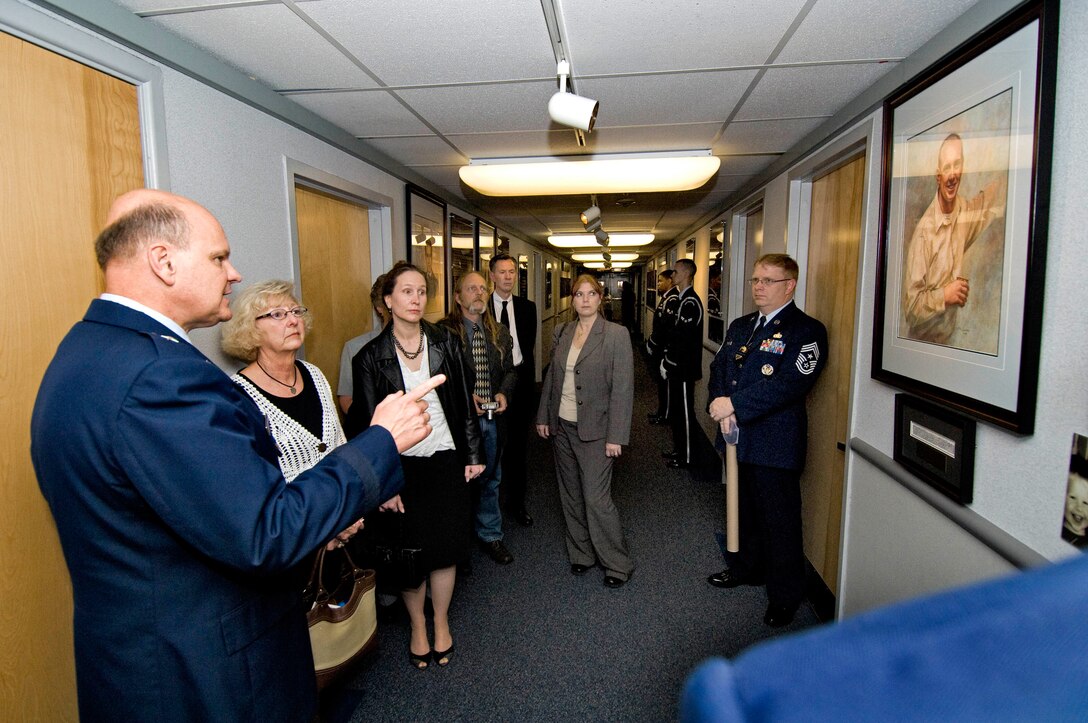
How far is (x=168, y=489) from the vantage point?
886 mm

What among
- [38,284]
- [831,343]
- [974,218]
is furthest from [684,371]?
[38,284]

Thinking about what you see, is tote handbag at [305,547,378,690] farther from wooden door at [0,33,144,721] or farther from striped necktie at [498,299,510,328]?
striped necktie at [498,299,510,328]

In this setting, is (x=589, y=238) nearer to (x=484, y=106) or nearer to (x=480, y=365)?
(x=480, y=365)

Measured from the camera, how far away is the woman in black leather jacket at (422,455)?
2143 mm

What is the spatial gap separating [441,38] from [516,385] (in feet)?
6.54

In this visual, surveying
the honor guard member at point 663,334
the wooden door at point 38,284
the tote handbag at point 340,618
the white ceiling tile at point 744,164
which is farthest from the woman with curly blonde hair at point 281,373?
the honor guard member at point 663,334

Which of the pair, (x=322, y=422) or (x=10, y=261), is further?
(x=322, y=422)

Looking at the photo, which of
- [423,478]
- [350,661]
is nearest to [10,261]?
[423,478]

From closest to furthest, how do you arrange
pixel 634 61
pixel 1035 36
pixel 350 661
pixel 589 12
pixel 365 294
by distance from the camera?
pixel 1035 36 < pixel 589 12 < pixel 350 661 < pixel 634 61 < pixel 365 294

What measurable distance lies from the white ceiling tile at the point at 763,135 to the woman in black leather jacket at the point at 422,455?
75.8 inches

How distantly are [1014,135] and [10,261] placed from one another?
102 inches

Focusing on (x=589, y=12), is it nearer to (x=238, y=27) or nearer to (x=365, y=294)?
(x=238, y=27)

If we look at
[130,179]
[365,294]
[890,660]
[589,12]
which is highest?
[589,12]

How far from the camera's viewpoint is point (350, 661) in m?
1.82
